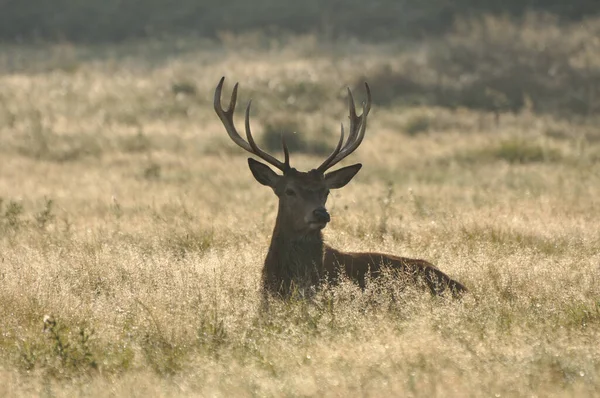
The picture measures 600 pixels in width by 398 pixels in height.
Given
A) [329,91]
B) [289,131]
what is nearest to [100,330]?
[289,131]

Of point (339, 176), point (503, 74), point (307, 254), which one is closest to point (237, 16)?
point (503, 74)

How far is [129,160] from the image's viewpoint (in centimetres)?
2038

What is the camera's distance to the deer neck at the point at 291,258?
8.27 metres

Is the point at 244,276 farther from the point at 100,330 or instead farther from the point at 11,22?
the point at 11,22

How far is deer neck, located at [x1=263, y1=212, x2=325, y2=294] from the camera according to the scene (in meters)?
8.27

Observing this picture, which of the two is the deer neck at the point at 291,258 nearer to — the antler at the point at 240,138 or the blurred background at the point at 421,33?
the antler at the point at 240,138

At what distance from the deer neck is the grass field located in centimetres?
19

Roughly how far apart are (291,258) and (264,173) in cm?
80

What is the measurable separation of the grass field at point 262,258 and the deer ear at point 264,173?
76 cm

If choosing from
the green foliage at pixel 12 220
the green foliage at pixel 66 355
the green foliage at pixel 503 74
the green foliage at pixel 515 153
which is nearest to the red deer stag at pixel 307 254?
the green foliage at pixel 66 355

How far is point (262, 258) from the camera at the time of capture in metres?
9.55

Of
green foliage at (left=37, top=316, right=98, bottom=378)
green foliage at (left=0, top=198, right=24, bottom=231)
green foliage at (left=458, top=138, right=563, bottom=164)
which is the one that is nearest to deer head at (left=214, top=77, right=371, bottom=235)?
green foliage at (left=37, top=316, right=98, bottom=378)

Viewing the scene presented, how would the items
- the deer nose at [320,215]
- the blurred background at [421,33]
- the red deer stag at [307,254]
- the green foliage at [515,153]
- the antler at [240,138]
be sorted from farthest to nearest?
the blurred background at [421,33]
the green foliage at [515,153]
the antler at [240,138]
the red deer stag at [307,254]
the deer nose at [320,215]

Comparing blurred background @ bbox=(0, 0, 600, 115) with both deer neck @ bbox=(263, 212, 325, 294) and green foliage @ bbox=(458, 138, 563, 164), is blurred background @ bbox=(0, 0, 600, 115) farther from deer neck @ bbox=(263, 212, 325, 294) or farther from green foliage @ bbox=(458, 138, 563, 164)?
deer neck @ bbox=(263, 212, 325, 294)
